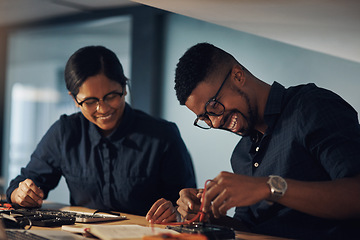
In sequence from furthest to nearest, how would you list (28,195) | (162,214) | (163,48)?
(163,48) → (28,195) → (162,214)

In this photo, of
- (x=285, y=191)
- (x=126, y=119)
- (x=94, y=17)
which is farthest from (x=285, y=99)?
(x=94, y=17)

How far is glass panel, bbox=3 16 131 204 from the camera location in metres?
4.73

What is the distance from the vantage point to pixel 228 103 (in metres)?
1.66

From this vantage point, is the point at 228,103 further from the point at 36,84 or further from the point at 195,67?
the point at 36,84

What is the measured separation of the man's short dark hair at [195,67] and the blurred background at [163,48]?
7.4 inches

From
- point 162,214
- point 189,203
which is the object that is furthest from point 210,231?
point 162,214

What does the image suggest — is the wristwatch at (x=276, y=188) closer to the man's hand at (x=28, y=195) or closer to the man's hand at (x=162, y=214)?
the man's hand at (x=162, y=214)

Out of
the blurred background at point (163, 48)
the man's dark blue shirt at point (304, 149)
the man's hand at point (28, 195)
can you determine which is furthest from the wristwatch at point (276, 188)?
the man's hand at point (28, 195)

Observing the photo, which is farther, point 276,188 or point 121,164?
point 121,164

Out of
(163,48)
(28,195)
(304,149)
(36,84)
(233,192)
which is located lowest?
(28,195)

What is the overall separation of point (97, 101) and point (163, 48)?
1998mm

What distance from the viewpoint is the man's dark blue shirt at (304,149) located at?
54.1 inches

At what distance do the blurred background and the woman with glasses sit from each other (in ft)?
1.38

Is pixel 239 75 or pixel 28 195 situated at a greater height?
pixel 239 75
